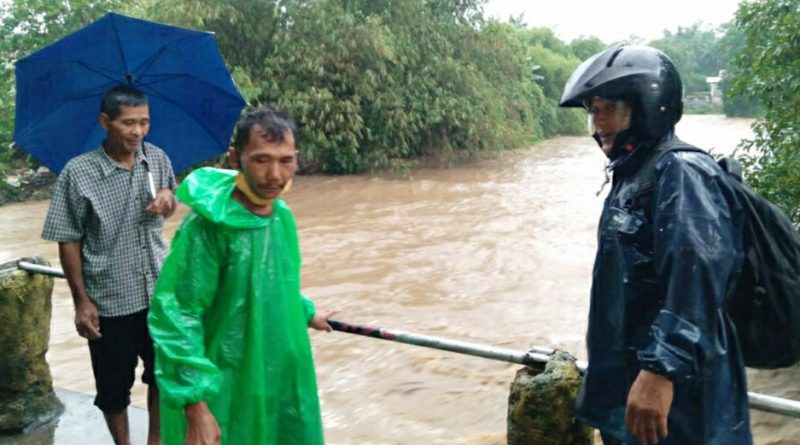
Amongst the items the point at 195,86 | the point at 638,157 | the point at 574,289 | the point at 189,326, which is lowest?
the point at 574,289

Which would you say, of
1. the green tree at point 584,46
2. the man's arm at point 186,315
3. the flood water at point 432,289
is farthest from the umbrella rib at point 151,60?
the green tree at point 584,46

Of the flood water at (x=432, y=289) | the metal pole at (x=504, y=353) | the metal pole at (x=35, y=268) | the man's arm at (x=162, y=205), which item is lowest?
the flood water at (x=432, y=289)

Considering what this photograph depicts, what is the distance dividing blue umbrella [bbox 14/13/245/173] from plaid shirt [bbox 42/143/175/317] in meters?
→ 0.39

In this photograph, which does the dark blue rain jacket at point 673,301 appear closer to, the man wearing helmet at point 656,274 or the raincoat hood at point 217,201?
the man wearing helmet at point 656,274

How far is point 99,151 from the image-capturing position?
285cm

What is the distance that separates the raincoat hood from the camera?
1.99 meters

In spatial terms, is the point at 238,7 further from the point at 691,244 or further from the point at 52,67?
the point at 691,244

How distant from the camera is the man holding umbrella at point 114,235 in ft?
9.11

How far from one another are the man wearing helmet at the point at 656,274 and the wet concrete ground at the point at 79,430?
2.34 m

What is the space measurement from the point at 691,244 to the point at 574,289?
299 inches

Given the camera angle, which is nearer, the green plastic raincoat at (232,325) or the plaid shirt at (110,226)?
the green plastic raincoat at (232,325)

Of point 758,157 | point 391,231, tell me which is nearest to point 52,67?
point 758,157

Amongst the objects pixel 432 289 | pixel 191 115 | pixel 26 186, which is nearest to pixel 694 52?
pixel 26 186

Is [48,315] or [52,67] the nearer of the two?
[52,67]
